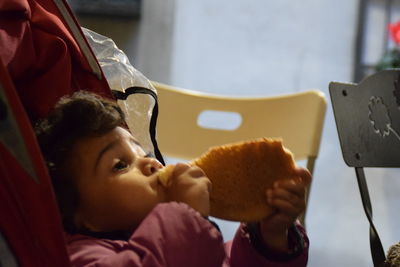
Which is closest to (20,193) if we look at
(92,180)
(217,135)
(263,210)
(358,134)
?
(92,180)

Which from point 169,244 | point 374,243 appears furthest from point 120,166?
point 374,243

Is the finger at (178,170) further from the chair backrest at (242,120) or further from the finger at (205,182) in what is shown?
the chair backrest at (242,120)

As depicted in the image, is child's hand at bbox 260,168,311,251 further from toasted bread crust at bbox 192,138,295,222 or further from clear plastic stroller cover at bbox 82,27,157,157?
clear plastic stroller cover at bbox 82,27,157,157

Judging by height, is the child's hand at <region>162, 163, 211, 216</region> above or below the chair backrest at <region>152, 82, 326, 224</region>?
above

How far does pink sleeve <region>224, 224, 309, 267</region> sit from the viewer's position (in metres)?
0.74

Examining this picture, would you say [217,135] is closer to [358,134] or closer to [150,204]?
[358,134]

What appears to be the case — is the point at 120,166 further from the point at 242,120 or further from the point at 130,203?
the point at 242,120

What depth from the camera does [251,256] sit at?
2.47 feet

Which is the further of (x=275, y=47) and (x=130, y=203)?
(x=275, y=47)

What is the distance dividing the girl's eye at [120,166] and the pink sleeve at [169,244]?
0.27ft

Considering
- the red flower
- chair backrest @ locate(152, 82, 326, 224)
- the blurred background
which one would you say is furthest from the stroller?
the red flower

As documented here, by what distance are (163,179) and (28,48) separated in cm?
28

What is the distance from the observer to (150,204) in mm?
692

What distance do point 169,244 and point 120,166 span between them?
13 cm
